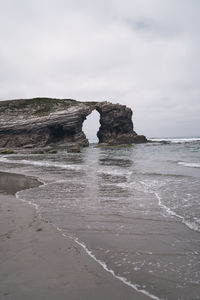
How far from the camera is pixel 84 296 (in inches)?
122

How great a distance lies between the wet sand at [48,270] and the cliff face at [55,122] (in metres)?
58.1

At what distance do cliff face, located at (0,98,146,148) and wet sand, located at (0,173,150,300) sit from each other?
191ft

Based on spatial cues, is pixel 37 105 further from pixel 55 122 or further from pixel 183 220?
pixel 183 220

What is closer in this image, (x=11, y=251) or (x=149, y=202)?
(x=11, y=251)

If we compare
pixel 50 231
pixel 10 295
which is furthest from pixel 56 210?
pixel 10 295

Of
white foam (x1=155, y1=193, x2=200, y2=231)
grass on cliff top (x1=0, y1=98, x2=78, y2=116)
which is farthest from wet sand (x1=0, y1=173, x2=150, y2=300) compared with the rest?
grass on cliff top (x1=0, y1=98, x2=78, y2=116)

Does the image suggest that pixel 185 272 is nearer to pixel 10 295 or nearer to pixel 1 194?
pixel 10 295

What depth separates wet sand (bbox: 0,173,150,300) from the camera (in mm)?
3162

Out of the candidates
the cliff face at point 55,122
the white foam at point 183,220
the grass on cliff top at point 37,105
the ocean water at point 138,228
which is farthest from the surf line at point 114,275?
the grass on cliff top at point 37,105

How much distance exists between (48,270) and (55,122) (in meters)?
61.0

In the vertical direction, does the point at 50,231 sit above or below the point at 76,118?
below

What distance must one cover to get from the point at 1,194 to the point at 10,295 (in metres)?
7.47

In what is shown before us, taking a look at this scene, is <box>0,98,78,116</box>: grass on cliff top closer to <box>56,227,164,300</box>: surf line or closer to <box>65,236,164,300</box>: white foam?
<box>56,227,164,300</box>: surf line

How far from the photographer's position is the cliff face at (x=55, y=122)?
205 ft
